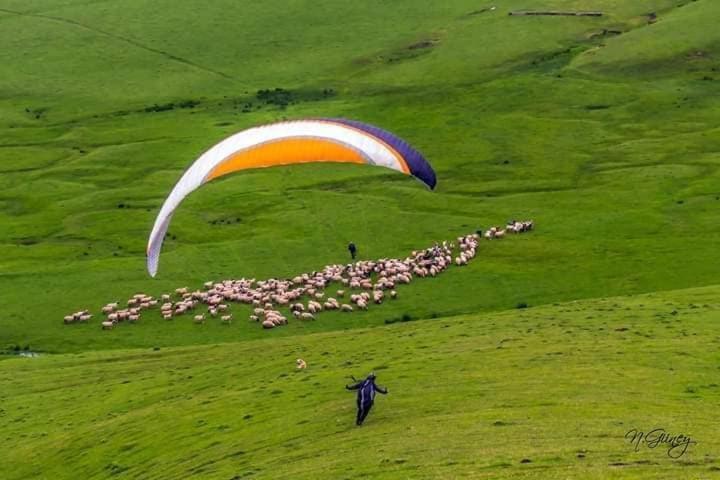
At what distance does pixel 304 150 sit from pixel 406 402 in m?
6.43

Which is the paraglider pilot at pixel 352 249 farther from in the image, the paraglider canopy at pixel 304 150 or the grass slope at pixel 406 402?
the paraglider canopy at pixel 304 150

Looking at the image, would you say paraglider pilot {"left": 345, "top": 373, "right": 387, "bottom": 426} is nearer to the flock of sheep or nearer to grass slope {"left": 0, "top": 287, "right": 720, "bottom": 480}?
grass slope {"left": 0, "top": 287, "right": 720, "bottom": 480}

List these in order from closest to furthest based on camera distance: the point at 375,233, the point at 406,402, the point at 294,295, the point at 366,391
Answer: the point at 366,391
the point at 406,402
the point at 294,295
the point at 375,233

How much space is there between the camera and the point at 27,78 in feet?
302

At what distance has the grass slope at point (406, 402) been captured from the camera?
64.3 feet

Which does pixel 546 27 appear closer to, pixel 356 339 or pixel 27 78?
pixel 27 78

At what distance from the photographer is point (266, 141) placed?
25.8 m

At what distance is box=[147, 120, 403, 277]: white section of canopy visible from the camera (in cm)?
2509

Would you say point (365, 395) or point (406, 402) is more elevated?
point (365, 395)

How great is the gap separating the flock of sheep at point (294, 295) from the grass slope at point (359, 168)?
99 cm

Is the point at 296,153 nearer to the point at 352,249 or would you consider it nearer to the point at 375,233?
the point at 352,249

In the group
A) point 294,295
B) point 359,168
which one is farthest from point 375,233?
point 359,168

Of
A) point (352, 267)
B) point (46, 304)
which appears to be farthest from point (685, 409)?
point (46, 304)

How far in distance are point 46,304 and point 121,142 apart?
110ft
